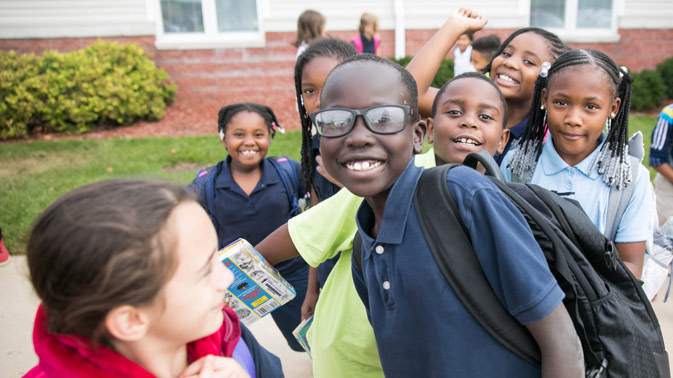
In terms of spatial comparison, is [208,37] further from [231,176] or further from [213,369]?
[213,369]

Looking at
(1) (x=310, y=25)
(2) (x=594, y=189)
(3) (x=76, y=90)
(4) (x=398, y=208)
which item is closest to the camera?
(4) (x=398, y=208)

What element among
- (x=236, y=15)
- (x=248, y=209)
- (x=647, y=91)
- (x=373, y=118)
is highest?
(x=236, y=15)

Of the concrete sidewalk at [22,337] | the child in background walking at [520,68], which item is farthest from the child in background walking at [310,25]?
the child in background walking at [520,68]

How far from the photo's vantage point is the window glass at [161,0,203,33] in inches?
430

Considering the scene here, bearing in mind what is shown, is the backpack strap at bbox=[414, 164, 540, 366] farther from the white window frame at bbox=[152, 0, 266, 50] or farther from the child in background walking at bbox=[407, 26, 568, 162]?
the white window frame at bbox=[152, 0, 266, 50]

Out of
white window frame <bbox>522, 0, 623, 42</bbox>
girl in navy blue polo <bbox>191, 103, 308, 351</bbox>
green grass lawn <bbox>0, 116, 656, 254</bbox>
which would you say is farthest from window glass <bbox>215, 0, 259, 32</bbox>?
girl in navy blue polo <bbox>191, 103, 308, 351</bbox>

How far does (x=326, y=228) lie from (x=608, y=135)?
4.58ft

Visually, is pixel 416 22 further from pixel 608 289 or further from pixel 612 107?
pixel 608 289

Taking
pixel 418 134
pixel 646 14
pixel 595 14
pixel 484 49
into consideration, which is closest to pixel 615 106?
pixel 418 134

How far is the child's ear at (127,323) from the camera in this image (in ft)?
3.47

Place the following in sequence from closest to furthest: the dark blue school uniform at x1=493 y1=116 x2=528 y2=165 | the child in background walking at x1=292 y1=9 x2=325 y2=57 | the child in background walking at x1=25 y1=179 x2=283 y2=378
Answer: the child in background walking at x1=25 y1=179 x2=283 y2=378
the dark blue school uniform at x1=493 y1=116 x2=528 y2=165
the child in background walking at x1=292 y1=9 x2=325 y2=57

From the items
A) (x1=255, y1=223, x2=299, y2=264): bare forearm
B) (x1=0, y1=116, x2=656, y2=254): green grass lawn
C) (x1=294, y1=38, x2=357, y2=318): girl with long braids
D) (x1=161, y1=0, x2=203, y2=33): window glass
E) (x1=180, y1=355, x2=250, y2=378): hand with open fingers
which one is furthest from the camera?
(x1=161, y1=0, x2=203, y2=33): window glass

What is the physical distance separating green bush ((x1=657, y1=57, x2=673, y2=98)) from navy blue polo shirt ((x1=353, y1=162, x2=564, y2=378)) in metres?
12.0

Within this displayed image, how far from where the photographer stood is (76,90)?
29.9ft
